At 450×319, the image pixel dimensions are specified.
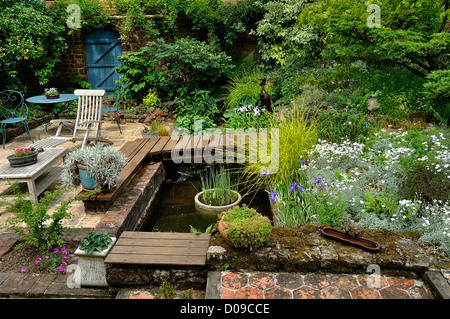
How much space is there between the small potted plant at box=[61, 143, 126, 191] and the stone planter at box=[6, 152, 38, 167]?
29.1 inches

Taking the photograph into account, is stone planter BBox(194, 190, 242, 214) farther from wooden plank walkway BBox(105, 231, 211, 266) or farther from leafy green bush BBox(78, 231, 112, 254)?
leafy green bush BBox(78, 231, 112, 254)

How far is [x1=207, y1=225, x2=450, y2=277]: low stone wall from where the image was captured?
2.82 meters

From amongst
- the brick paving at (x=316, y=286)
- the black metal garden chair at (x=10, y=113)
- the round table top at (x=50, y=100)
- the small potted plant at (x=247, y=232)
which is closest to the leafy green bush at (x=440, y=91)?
the brick paving at (x=316, y=286)

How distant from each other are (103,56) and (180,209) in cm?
688

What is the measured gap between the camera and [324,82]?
271 inches

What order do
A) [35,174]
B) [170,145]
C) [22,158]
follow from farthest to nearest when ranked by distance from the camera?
[170,145]
[22,158]
[35,174]

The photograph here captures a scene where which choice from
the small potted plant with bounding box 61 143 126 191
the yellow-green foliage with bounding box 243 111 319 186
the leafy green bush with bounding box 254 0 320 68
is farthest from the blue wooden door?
the yellow-green foliage with bounding box 243 111 319 186

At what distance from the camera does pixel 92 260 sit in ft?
9.96

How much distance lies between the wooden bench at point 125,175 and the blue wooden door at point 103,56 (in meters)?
4.62

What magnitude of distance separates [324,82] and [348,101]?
113 centimetres

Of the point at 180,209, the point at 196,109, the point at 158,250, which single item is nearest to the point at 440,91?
the point at 180,209

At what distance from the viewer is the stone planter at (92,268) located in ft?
9.91

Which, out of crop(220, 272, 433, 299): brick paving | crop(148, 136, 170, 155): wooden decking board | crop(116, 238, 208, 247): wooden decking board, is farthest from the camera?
crop(148, 136, 170, 155): wooden decking board

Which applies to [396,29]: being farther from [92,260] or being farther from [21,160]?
[21,160]
